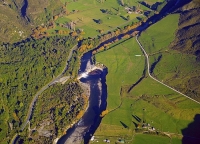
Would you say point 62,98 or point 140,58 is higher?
point 140,58

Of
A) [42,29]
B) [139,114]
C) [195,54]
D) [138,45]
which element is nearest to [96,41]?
[138,45]

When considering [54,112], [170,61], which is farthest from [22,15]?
[170,61]

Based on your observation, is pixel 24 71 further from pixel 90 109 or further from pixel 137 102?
pixel 137 102

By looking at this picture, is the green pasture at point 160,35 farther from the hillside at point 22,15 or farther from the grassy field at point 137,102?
the hillside at point 22,15

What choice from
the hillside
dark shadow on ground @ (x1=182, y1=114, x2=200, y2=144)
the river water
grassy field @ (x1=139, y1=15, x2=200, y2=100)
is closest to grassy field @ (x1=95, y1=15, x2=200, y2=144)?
grassy field @ (x1=139, y1=15, x2=200, y2=100)

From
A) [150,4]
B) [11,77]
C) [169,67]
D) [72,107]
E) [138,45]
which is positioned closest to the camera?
[72,107]

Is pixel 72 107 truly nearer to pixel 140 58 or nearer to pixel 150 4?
pixel 140 58
